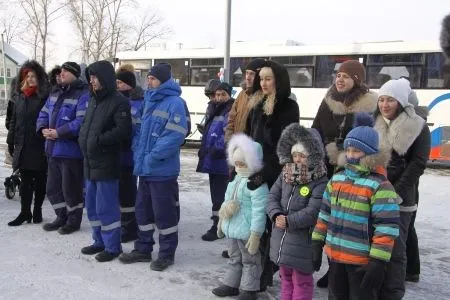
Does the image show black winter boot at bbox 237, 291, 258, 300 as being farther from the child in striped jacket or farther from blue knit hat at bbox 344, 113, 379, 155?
blue knit hat at bbox 344, 113, 379, 155

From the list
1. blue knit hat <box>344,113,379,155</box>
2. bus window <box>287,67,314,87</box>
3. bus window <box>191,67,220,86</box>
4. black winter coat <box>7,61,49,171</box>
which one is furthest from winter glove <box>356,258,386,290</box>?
bus window <box>191,67,220,86</box>

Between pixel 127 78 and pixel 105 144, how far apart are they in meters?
1.16

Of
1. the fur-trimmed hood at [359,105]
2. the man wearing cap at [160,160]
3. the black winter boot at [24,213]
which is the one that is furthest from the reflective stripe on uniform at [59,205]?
the fur-trimmed hood at [359,105]

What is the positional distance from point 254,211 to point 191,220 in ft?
9.60

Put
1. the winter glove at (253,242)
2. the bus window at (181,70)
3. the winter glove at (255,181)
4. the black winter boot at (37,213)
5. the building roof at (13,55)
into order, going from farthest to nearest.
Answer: the building roof at (13,55) < the bus window at (181,70) < the black winter boot at (37,213) < the winter glove at (255,181) < the winter glove at (253,242)

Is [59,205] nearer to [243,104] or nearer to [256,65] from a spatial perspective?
[243,104]

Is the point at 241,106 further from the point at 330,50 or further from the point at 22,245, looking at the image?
the point at 330,50

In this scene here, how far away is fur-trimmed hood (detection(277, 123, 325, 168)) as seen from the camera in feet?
12.0

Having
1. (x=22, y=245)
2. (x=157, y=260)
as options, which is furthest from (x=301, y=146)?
(x=22, y=245)

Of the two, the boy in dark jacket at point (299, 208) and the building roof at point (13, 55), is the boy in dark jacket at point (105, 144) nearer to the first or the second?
the boy in dark jacket at point (299, 208)

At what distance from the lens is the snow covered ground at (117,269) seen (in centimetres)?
417

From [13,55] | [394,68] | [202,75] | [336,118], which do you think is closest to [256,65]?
[336,118]

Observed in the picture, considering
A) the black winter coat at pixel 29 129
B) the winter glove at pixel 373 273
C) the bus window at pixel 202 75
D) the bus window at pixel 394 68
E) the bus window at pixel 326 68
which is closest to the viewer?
the winter glove at pixel 373 273

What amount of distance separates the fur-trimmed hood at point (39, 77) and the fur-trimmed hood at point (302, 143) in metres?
3.65
